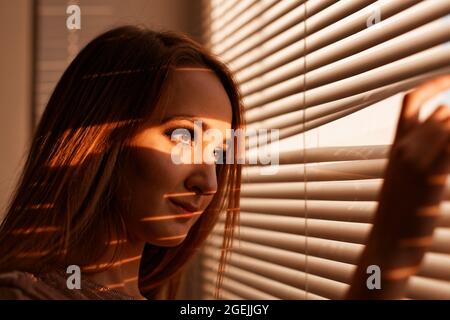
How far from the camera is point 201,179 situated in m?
0.94

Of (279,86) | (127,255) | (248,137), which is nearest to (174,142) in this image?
(127,255)

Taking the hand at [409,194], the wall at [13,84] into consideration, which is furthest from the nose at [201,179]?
the wall at [13,84]

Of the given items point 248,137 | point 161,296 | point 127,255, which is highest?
point 248,137

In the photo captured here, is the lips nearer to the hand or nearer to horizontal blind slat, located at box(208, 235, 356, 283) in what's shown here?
horizontal blind slat, located at box(208, 235, 356, 283)

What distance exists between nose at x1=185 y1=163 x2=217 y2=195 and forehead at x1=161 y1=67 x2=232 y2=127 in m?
0.07

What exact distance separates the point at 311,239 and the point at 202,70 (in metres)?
0.39

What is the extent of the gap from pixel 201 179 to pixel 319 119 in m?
0.28

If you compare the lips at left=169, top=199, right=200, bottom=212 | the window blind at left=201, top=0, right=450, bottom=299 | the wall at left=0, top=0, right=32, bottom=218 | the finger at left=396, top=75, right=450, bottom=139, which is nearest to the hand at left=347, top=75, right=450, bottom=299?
the finger at left=396, top=75, right=450, bottom=139

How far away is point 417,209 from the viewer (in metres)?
0.53

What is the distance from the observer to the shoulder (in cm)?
78

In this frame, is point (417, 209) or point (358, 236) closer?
point (417, 209)

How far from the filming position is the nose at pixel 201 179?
94 cm

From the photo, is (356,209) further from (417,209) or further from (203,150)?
(417,209)

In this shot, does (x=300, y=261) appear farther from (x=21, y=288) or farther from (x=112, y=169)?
(x=21, y=288)
